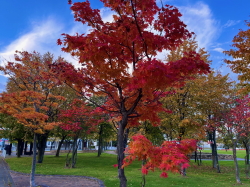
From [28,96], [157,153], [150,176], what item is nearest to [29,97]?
[28,96]

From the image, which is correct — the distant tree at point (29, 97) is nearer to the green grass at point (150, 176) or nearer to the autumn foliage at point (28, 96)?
the autumn foliage at point (28, 96)

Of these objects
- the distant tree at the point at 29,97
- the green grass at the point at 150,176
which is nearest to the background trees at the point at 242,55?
the green grass at the point at 150,176

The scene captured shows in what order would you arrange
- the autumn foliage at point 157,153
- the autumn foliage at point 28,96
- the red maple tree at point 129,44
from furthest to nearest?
the autumn foliage at point 28,96 < the red maple tree at point 129,44 < the autumn foliage at point 157,153

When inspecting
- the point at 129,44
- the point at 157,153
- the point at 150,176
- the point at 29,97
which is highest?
the point at 129,44

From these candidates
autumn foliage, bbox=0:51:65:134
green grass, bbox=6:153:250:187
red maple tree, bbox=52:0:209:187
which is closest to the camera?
red maple tree, bbox=52:0:209:187

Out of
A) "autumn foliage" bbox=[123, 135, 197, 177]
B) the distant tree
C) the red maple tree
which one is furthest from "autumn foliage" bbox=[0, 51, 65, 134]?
"autumn foliage" bbox=[123, 135, 197, 177]

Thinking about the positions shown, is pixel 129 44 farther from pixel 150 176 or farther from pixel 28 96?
pixel 150 176

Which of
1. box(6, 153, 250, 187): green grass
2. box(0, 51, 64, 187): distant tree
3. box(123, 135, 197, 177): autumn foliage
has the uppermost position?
box(0, 51, 64, 187): distant tree

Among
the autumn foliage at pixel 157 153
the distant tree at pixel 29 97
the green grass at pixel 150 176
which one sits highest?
the distant tree at pixel 29 97

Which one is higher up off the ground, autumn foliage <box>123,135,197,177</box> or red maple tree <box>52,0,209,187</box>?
red maple tree <box>52,0,209,187</box>

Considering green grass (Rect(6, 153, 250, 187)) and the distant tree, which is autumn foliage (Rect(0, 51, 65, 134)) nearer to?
the distant tree

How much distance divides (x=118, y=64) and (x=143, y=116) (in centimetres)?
175

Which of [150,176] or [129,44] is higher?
[129,44]

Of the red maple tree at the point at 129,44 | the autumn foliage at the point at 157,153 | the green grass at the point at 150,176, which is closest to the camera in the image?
the autumn foliage at the point at 157,153
